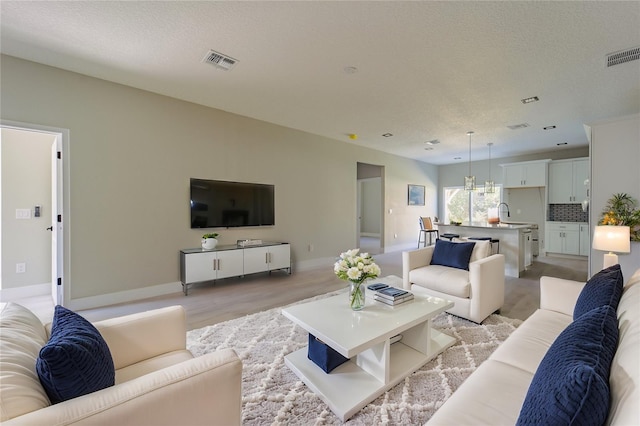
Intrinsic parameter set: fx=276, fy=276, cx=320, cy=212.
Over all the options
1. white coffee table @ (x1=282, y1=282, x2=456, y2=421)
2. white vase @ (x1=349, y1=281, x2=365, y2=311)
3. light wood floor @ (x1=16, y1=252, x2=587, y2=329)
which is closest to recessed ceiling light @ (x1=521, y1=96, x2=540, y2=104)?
light wood floor @ (x1=16, y1=252, x2=587, y2=329)

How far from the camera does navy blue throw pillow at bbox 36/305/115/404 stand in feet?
2.78

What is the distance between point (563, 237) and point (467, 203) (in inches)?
107

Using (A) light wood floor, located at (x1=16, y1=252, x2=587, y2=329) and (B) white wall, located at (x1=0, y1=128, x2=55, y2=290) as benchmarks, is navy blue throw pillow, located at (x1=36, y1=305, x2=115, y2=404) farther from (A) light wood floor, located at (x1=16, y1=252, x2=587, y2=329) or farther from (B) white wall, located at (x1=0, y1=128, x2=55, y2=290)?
(B) white wall, located at (x1=0, y1=128, x2=55, y2=290)

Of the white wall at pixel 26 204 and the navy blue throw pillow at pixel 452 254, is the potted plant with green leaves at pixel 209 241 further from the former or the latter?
the navy blue throw pillow at pixel 452 254

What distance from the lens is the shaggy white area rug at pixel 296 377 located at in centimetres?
160

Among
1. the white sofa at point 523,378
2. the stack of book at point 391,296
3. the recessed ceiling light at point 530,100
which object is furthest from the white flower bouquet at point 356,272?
the recessed ceiling light at point 530,100

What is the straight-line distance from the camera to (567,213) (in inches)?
277

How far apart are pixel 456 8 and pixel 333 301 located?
247 centimetres

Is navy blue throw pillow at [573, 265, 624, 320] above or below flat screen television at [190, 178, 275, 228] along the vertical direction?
below

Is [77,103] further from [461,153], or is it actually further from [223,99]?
[461,153]

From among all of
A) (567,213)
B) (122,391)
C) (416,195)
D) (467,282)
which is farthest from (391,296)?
(567,213)

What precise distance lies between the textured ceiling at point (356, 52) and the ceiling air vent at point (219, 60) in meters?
0.09

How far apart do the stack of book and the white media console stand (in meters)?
2.52

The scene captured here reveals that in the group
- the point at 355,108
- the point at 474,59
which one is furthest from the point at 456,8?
the point at 355,108
